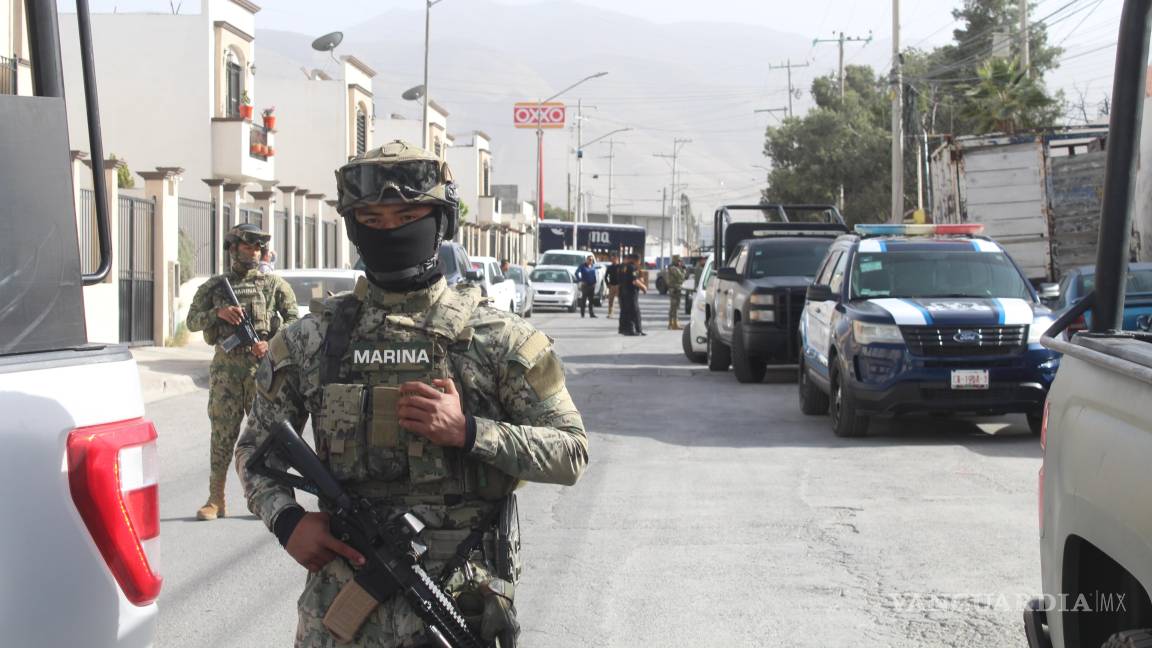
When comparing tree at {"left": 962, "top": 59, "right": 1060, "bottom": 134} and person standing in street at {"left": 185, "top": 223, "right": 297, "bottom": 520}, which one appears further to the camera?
tree at {"left": 962, "top": 59, "right": 1060, "bottom": 134}

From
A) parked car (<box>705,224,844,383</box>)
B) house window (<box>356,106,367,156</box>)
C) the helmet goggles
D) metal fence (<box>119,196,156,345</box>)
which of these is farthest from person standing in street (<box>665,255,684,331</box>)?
the helmet goggles

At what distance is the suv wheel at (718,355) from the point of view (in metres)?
19.1

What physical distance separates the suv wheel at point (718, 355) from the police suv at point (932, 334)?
20.7ft

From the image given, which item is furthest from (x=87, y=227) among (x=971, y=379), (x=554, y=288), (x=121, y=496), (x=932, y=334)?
(x=554, y=288)

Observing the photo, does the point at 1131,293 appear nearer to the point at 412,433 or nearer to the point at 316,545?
the point at 412,433

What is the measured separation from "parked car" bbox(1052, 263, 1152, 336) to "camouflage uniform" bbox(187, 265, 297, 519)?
19.0ft

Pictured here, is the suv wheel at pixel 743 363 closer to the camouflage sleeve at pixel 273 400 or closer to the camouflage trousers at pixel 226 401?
the camouflage trousers at pixel 226 401

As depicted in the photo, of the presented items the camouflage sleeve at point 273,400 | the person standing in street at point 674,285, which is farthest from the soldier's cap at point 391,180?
the person standing in street at point 674,285

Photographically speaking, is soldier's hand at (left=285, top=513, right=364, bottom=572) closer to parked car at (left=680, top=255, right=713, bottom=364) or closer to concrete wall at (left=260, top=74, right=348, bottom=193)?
parked car at (left=680, top=255, right=713, bottom=364)

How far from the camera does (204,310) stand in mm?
8312

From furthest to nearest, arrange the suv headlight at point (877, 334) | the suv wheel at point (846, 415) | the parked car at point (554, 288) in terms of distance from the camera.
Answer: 1. the parked car at point (554, 288)
2. the suv wheel at point (846, 415)
3. the suv headlight at point (877, 334)

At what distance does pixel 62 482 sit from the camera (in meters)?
2.64

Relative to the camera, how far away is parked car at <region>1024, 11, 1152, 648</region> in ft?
10.0

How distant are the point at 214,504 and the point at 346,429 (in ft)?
18.1
